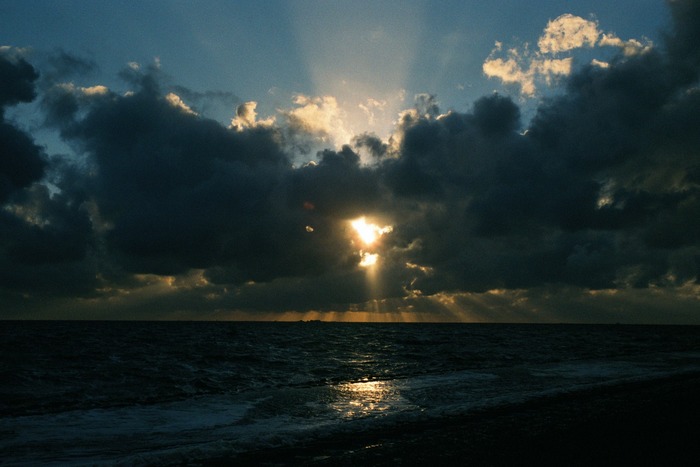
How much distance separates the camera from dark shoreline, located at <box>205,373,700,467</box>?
985 centimetres

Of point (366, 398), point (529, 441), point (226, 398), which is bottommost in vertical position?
point (226, 398)

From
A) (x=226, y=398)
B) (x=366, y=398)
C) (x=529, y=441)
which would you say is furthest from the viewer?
(x=226, y=398)

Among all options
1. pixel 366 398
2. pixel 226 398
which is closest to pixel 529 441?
pixel 366 398

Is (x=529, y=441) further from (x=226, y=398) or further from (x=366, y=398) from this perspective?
(x=226, y=398)

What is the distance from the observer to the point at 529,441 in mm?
11250

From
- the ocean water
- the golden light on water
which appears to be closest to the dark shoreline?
the ocean water

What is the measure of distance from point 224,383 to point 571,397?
1708 cm

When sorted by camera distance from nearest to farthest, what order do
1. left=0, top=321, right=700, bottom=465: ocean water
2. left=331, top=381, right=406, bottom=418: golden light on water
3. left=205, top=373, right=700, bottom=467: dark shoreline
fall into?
1. left=205, top=373, right=700, bottom=467: dark shoreline
2. left=0, top=321, right=700, bottom=465: ocean water
3. left=331, top=381, right=406, bottom=418: golden light on water

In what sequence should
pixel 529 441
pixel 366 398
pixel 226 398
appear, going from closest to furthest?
pixel 529 441
pixel 366 398
pixel 226 398

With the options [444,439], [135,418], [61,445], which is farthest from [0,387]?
[444,439]

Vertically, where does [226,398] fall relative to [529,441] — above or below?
below

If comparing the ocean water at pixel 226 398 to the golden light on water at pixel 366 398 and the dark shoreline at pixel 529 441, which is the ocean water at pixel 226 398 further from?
the dark shoreline at pixel 529 441

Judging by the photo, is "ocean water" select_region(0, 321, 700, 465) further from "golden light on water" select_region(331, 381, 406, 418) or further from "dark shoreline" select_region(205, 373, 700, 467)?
"dark shoreline" select_region(205, 373, 700, 467)

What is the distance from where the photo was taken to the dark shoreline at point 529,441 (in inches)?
388
